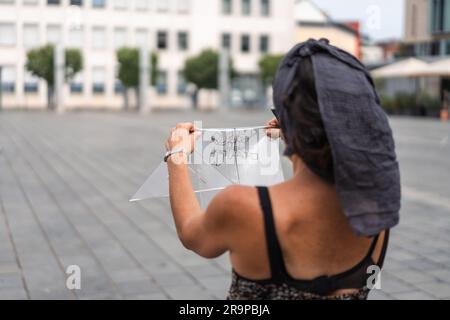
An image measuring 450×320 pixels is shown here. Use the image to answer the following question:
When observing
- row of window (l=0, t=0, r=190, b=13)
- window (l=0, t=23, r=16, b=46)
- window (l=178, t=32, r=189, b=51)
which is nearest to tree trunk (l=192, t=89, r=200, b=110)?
window (l=178, t=32, r=189, b=51)

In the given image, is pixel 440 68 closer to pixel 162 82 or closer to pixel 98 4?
pixel 98 4

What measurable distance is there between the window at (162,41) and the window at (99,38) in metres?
5.07

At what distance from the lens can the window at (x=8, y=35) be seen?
54.7 metres

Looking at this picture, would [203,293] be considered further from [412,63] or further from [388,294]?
[412,63]

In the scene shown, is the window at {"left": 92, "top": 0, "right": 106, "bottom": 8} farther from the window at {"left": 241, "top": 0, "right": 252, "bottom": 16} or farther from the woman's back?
the woman's back

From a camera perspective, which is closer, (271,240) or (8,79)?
(271,240)

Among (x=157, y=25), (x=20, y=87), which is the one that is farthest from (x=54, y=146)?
(x=157, y=25)

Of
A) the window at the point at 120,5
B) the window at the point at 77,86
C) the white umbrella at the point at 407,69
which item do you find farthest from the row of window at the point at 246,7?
the white umbrella at the point at 407,69

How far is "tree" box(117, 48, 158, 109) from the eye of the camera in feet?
180

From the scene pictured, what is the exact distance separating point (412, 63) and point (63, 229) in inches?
1173

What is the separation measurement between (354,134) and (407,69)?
34.3 m

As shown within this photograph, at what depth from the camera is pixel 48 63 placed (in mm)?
49625

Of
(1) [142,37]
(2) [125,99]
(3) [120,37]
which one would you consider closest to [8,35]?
(3) [120,37]

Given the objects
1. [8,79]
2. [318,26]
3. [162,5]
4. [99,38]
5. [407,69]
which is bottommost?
[8,79]
